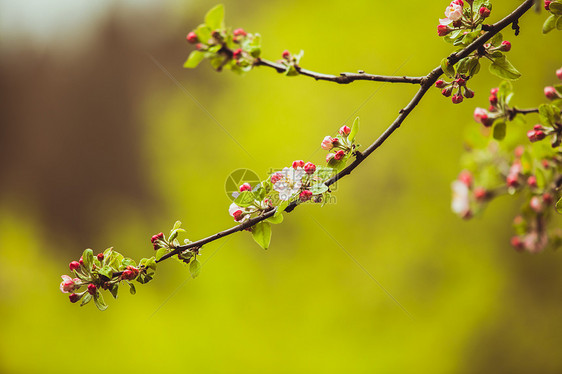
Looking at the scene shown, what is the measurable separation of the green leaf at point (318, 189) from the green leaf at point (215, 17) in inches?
10.3

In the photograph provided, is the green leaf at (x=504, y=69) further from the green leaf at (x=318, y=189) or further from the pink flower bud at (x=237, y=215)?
the pink flower bud at (x=237, y=215)

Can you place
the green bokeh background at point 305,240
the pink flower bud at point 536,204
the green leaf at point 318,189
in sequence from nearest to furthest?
the green leaf at point 318,189 → the pink flower bud at point 536,204 → the green bokeh background at point 305,240

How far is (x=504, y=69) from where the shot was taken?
0.55 m

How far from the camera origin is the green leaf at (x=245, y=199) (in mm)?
510

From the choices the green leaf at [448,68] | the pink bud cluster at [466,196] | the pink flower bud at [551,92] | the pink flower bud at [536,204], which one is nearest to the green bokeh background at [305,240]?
the pink bud cluster at [466,196]

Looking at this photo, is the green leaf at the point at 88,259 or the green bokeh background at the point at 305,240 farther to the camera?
the green bokeh background at the point at 305,240

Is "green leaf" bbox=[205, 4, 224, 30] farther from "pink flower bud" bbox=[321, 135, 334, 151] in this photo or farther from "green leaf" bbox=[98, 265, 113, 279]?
"green leaf" bbox=[98, 265, 113, 279]

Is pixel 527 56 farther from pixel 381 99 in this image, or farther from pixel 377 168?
pixel 377 168

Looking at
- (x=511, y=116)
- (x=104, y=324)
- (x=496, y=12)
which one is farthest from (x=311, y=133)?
(x=104, y=324)

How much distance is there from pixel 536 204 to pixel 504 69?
38cm

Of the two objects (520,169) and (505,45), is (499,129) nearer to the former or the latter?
(505,45)

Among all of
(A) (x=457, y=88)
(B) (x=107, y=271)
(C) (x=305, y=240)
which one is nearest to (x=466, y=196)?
(A) (x=457, y=88)

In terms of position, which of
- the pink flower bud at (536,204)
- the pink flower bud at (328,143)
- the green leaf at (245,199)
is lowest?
the pink flower bud at (536,204)

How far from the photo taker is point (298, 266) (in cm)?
203
